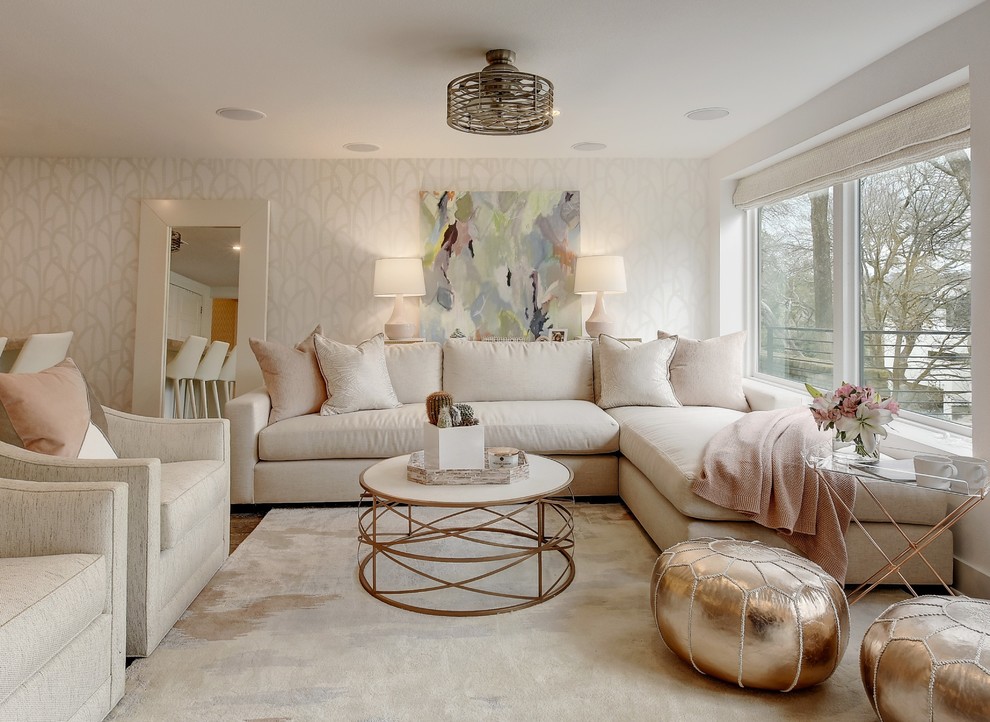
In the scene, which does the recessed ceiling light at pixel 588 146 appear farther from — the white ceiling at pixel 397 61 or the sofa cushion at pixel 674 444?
the sofa cushion at pixel 674 444

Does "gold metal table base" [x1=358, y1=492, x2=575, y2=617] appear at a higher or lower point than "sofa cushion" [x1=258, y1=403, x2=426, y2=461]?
lower

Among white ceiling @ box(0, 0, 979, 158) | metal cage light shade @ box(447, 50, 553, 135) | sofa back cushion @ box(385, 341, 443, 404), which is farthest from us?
sofa back cushion @ box(385, 341, 443, 404)

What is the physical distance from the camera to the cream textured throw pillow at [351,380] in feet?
12.5

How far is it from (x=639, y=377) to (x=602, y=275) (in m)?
0.99

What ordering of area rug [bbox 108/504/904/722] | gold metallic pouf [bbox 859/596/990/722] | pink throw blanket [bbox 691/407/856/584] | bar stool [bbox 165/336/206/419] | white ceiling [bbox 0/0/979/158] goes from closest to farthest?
gold metallic pouf [bbox 859/596/990/722] < area rug [bbox 108/504/904/722] < pink throw blanket [bbox 691/407/856/584] < white ceiling [bbox 0/0/979/158] < bar stool [bbox 165/336/206/419]

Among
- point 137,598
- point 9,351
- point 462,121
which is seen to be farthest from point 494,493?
point 9,351

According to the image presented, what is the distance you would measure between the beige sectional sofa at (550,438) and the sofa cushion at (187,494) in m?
0.89

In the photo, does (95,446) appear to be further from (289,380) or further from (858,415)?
(858,415)

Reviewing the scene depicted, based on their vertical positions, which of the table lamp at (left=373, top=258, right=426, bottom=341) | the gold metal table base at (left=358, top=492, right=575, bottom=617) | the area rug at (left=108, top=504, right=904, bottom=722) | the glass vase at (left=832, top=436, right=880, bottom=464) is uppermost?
the table lamp at (left=373, top=258, right=426, bottom=341)

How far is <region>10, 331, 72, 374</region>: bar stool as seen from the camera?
12.8 feet

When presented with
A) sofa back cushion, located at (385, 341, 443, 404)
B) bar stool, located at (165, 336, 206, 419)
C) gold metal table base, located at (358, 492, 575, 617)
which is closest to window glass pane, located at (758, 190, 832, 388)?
gold metal table base, located at (358, 492, 575, 617)

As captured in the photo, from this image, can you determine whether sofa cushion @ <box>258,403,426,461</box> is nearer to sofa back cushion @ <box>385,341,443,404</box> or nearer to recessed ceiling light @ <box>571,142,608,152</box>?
sofa back cushion @ <box>385,341,443,404</box>

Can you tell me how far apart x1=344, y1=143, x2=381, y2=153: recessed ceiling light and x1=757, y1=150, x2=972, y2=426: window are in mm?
2946

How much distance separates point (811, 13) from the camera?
103 inches
